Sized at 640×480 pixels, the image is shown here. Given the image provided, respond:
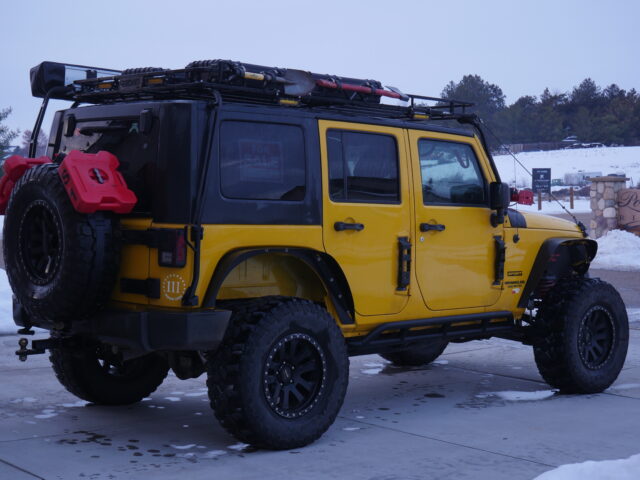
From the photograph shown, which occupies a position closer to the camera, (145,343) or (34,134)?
(145,343)

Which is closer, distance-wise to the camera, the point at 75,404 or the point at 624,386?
the point at 75,404

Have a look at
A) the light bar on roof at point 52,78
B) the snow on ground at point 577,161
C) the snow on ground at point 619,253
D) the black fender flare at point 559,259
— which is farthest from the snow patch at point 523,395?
the snow on ground at point 577,161

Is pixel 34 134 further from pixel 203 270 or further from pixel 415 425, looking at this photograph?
pixel 415 425

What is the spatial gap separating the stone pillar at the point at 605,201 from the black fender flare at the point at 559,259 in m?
16.4

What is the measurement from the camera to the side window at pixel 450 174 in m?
6.66

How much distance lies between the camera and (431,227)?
650 cm

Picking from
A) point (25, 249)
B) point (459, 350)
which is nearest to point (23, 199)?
point (25, 249)

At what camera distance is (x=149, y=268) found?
17.5 feet

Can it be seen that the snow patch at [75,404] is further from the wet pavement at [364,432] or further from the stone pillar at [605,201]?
the stone pillar at [605,201]

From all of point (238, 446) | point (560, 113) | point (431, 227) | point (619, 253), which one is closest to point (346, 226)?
point (431, 227)

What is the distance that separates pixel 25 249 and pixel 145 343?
1040mm

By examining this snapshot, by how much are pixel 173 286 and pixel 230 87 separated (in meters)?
1.22

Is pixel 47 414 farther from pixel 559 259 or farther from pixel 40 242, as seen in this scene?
pixel 559 259

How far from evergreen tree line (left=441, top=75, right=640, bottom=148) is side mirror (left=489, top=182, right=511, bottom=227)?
77.7 m
